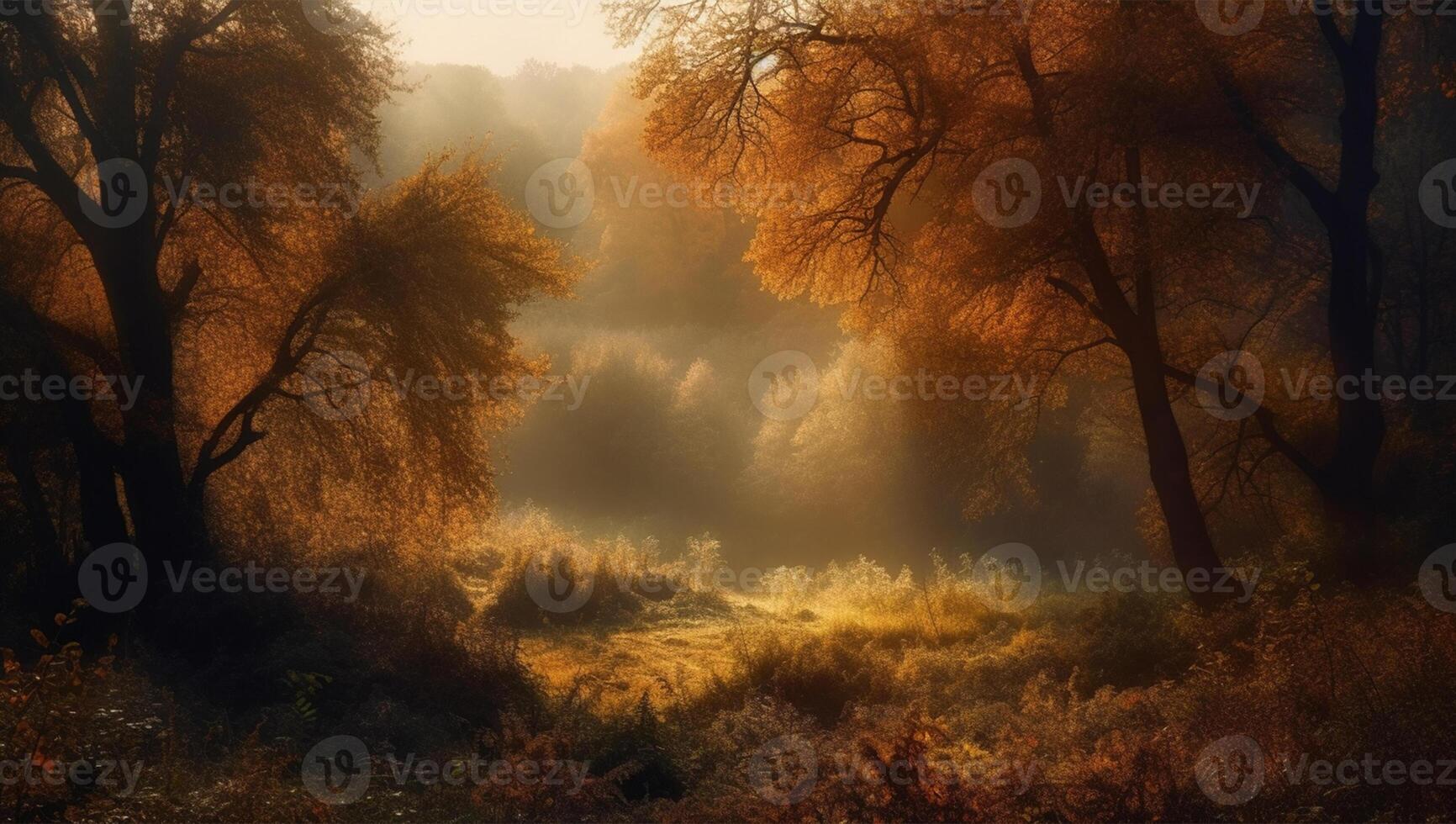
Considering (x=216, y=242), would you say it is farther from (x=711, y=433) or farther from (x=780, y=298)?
(x=711, y=433)

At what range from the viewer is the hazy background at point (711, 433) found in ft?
89.9

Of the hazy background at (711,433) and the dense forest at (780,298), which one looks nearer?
the dense forest at (780,298)

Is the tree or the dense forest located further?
the tree

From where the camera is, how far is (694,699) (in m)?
10.5

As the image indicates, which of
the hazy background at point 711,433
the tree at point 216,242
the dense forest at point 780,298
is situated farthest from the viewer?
the hazy background at point 711,433

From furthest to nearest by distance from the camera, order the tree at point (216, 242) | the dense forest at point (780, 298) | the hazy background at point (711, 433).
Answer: the hazy background at point (711, 433) → the tree at point (216, 242) → the dense forest at point (780, 298)

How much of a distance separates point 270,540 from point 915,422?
8839 millimetres

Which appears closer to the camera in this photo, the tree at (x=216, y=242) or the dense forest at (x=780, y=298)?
the dense forest at (x=780, y=298)

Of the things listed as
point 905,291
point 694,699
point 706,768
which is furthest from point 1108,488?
point 706,768

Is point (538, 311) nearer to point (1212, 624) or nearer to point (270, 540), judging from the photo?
point (270, 540)

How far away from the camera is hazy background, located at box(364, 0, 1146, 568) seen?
27391 mm

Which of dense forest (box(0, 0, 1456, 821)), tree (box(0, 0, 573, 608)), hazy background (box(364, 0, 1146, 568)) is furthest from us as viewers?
hazy background (box(364, 0, 1146, 568))

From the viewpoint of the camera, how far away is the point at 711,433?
32875mm

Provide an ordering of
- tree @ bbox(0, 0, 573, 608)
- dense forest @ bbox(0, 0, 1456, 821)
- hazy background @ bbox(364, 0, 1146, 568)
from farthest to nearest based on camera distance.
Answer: hazy background @ bbox(364, 0, 1146, 568) < tree @ bbox(0, 0, 573, 608) < dense forest @ bbox(0, 0, 1456, 821)
